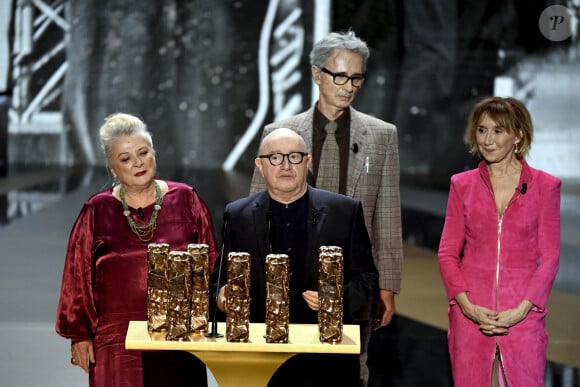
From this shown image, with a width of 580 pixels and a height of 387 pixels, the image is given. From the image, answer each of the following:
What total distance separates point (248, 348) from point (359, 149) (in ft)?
4.07

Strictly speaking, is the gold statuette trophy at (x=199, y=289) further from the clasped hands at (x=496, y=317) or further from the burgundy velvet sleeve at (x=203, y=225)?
the clasped hands at (x=496, y=317)

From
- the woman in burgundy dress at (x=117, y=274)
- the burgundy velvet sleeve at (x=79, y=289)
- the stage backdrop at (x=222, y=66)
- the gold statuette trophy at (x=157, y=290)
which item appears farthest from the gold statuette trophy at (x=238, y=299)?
the stage backdrop at (x=222, y=66)

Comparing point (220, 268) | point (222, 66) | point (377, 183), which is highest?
point (222, 66)

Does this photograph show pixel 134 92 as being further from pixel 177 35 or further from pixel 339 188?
pixel 339 188

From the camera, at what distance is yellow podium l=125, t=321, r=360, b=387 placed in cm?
264

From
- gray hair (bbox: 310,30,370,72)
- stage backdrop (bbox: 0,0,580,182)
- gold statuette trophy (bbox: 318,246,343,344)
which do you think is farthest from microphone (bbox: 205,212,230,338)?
stage backdrop (bbox: 0,0,580,182)

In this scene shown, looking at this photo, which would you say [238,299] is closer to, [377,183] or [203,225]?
[203,225]

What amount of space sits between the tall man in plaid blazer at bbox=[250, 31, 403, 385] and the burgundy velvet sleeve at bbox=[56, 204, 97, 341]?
0.60 metres

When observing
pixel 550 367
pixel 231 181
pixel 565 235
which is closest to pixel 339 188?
pixel 550 367

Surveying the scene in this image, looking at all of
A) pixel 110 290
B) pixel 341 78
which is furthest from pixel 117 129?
pixel 341 78

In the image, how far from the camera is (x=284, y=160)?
305 centimetres

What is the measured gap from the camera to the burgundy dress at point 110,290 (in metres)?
3.45

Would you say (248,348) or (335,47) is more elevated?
(335,47)

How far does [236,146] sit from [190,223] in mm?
4548
